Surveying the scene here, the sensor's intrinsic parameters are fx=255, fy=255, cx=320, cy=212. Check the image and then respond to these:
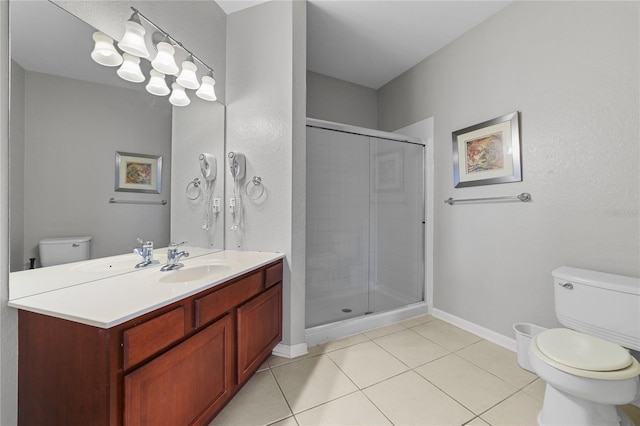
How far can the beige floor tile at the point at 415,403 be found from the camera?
133cm

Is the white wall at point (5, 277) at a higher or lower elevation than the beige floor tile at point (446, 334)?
higher

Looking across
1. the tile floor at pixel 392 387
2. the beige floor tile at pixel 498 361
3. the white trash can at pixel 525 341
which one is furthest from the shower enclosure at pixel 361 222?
the white trash can at pixel 525 341

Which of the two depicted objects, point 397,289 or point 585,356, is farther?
point 397,289

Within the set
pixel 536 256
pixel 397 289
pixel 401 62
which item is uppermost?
pixel 401 62

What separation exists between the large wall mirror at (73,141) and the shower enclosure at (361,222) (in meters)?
1.18

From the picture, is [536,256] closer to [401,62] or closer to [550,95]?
[550,95]

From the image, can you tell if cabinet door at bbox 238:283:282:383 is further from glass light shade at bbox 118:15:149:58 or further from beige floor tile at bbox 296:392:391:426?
glass light shade at bbox 118:15:149:58

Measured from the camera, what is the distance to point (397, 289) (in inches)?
108

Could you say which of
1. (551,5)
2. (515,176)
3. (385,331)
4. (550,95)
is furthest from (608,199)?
(385,331)

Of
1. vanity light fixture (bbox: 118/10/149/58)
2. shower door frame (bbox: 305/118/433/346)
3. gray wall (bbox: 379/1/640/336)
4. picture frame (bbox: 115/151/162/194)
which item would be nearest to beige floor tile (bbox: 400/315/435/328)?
shower door frame (bbox: 305/118/433/346)

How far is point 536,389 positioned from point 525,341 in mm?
297

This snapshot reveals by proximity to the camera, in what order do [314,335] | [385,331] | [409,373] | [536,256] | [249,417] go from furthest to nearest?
1. [385,331]
2. [314,335]
3. [536,256]
4. [409,373]
5. [249,417]

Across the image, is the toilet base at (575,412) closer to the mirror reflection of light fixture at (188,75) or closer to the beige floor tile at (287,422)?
the beige floor tile at (287,422)

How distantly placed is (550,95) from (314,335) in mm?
2466
